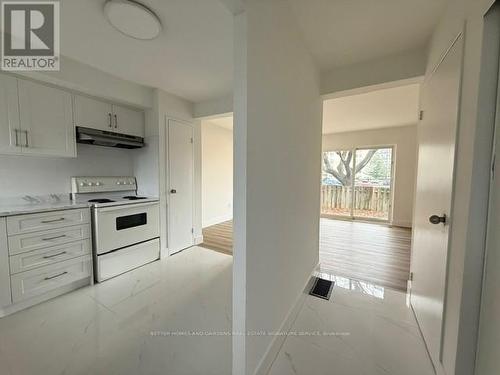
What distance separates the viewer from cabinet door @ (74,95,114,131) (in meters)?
2.33

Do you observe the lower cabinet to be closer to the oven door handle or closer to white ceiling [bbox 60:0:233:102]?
the oven door handle

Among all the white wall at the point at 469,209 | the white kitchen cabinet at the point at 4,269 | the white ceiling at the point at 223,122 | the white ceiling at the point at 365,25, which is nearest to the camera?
the white wall at the point at 469,209

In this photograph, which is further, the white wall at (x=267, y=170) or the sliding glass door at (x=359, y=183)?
the sliding glass door at (x=359, y=183)

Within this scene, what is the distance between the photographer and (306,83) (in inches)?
74.1

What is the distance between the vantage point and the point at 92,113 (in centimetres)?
245

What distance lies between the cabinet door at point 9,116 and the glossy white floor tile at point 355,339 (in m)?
2.87

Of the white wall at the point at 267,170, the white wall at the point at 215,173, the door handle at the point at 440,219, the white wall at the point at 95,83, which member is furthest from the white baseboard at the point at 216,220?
the door handle at the point at 440,219

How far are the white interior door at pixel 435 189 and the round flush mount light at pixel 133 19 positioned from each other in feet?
6.38

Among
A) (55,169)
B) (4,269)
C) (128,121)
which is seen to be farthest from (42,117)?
(4,269)

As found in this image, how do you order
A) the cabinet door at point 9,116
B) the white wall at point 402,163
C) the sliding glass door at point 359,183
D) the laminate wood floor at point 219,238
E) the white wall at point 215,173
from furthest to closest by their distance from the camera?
the sliding glass door at point 359,183 → the white wall at point 402,163 → the white wall at point 215,173 → the laminate wood floor at point 219,238 → the cabinet door at point 9,116

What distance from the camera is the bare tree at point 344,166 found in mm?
5527

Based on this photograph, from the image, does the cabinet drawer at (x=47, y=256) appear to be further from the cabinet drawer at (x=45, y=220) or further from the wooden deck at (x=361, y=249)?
the wooden deck at (x=361, y=249)

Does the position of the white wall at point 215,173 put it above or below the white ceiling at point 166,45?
below

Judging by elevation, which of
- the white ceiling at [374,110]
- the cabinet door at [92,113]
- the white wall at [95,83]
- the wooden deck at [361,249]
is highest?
the white ceiling at [374,110]
